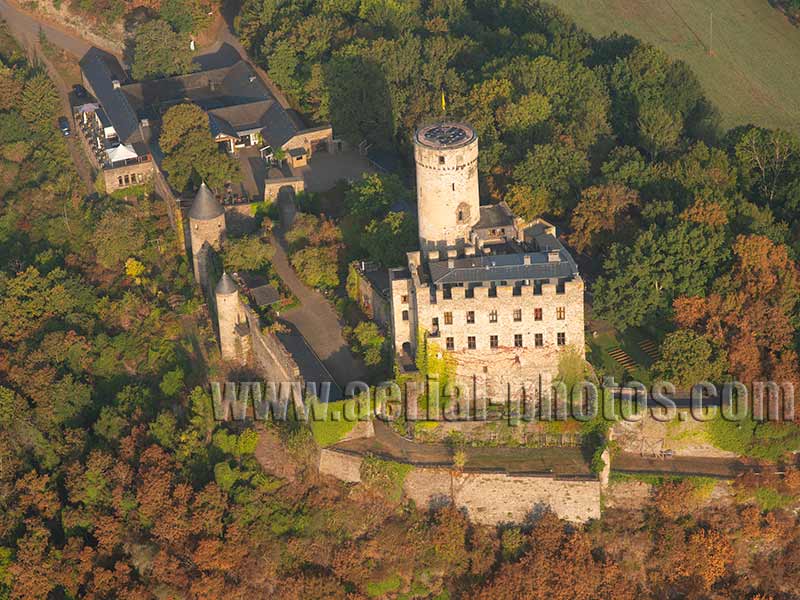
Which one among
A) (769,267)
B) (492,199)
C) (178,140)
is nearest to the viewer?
(769,267)

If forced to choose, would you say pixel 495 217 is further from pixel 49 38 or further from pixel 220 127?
pixel 49 38

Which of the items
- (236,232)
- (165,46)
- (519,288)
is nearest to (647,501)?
(519,288)

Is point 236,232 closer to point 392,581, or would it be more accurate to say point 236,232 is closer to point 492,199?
point 492,199

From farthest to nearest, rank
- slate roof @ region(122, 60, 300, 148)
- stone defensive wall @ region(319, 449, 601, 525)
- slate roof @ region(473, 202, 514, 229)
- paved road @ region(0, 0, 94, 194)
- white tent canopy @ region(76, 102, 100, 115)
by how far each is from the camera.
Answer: paved road @ region(0, 0, 94, 194), white tent canopy @ region(76, 102, 100, 115), slate roof @ region(122, 60, 300, 148), slate roof @ region(473, 202, 514, 229), stone defensive wall @ region(319, 449, 601, 525)

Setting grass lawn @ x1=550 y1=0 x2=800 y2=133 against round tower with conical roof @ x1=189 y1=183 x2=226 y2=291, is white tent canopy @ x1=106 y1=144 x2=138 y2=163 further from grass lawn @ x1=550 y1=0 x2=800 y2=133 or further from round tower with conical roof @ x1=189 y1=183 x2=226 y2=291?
grass lawn @ x1=550 y1=0 x2=800 y2=133

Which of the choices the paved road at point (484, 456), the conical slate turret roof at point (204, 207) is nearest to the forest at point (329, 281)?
the paved road at point (484, 456)

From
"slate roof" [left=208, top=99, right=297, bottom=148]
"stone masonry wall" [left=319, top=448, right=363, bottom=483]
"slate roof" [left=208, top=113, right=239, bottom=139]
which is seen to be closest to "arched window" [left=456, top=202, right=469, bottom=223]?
"stone masonry wall" [left=319, top=448, right=363, bottom=483]

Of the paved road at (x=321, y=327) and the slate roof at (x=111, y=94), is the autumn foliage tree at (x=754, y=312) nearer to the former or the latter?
the paved road at (x=321, y=327)
